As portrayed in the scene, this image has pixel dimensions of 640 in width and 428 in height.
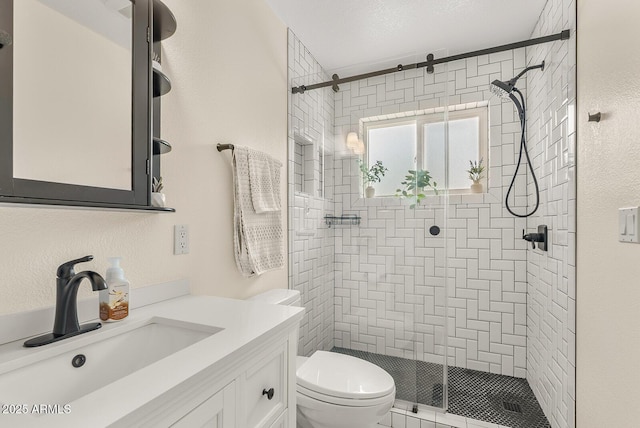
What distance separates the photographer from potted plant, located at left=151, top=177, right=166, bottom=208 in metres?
1.11

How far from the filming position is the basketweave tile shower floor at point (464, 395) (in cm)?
188

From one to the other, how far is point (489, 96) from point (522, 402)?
7.29 feet

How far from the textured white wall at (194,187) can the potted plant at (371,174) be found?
59 centimetres

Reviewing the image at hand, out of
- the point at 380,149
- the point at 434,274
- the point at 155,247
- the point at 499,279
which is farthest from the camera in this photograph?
the point at 499,279

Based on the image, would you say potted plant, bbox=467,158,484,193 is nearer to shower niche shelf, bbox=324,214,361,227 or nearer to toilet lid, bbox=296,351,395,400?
shower niche shelf, bbox=324,214,361,227

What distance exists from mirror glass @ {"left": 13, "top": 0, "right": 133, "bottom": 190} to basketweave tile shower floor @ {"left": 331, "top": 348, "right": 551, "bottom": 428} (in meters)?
1.80

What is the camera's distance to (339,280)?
7.27ft

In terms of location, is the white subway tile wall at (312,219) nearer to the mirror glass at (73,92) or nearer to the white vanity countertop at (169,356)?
the white vanity countertop at (169,356)

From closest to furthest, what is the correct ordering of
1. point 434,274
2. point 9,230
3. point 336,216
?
point 9,230, point 434,274, point 336,216

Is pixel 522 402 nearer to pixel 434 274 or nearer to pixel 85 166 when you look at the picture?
pixel 434 274

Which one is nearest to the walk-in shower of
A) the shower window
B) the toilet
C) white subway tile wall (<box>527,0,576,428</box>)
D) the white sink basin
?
the shower window

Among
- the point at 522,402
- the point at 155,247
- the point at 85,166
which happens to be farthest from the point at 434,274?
the point at 85,166

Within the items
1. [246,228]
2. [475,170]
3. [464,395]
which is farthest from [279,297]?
[475,170]

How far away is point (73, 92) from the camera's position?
34.7 inches
